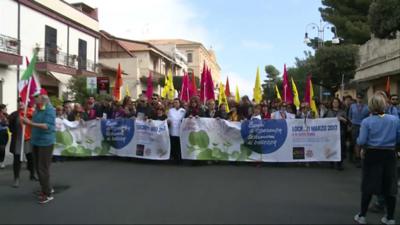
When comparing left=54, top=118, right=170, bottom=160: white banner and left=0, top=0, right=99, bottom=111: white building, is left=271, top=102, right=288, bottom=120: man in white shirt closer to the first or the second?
left=54, top=118, right=170, bottom=160: white banner

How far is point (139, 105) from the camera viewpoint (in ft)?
46.3

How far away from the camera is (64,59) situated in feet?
114

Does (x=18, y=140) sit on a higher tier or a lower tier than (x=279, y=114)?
lower

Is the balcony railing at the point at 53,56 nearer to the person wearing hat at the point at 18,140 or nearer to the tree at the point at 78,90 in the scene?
the tree at the point at 78,90

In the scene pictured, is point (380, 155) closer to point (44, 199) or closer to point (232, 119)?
point (44, 199)

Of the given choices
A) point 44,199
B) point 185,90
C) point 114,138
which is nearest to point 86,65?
point 185,90

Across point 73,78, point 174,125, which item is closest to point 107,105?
point 174,125

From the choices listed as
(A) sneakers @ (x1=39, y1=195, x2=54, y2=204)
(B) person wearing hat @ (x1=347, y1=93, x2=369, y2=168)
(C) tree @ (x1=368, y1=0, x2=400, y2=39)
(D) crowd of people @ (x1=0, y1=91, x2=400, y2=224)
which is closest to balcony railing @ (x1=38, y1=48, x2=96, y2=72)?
(D) crowd of people @ (x1=0, y1=91, x2=400, y2=224)

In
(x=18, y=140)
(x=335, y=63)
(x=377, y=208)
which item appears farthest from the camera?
(x=335, y=63)

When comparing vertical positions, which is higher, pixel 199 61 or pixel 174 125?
pixel 199 61

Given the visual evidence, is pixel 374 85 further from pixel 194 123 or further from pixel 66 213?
pixel 66 213

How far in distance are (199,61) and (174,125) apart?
94.6 m

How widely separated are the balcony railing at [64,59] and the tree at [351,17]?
56.8 ft

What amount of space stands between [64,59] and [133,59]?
19.5 m
